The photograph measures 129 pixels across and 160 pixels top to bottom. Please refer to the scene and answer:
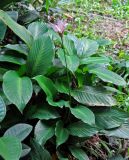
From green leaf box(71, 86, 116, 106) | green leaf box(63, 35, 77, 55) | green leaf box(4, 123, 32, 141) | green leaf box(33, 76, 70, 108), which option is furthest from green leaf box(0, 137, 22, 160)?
green leaf box(63, 35, 77, 55)

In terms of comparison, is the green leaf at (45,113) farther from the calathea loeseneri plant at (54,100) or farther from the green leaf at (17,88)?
the green leaf at (17,88)

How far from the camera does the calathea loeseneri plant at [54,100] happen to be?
180 centimetres

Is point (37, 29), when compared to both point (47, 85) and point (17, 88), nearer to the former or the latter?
point (47, 85)

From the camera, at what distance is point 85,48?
2.29m

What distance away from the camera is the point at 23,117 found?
1.91 metres

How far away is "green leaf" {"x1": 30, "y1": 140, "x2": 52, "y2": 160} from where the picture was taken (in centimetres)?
172

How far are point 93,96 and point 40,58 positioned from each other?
370 mm

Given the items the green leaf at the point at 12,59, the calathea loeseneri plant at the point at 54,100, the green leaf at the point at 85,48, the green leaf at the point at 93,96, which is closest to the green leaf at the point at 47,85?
the calathea loeseneri plant at the point at 54,100

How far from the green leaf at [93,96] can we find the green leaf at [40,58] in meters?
0.22

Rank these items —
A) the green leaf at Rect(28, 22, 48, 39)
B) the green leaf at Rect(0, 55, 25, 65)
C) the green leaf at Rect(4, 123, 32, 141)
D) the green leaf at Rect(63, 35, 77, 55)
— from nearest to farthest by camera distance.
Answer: the green leaf at Rect(4, 123, 32, 141), the green leaf at Rect(0, 55, 25, 65), the green leaf at Rect(63, 35, 77, 55), the green leaf at Rect(28, 22, 48, 39)

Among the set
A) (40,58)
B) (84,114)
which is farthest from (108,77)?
(40,58)

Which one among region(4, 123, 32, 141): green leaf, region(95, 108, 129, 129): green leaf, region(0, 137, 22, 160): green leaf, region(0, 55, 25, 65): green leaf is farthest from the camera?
region(0, 55, 25, 65): green leaf

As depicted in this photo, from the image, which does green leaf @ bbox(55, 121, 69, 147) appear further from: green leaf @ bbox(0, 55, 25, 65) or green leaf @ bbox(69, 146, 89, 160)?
green leaf @ bbox(0, 55, 25, 65)

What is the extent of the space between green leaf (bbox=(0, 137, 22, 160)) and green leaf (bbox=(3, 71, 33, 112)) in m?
0.17
